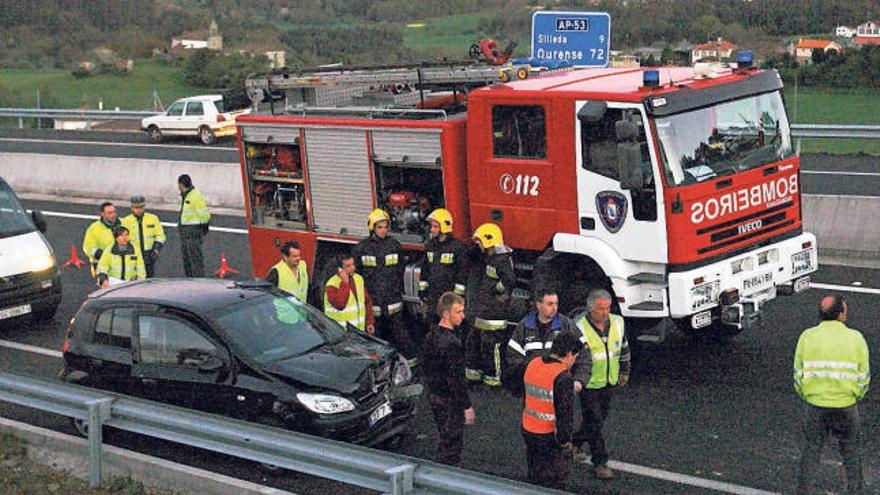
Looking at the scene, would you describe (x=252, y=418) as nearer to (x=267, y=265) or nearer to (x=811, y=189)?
(x=267, y=265)

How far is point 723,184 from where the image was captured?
40.2 ft

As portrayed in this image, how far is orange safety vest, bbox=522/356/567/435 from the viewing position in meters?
8.80

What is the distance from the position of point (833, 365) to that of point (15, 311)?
9938 millimetres

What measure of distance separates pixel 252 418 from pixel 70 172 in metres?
17.7

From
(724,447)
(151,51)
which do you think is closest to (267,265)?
(724,447)

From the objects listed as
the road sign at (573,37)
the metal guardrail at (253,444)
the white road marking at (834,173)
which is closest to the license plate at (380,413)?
the metal guardrail at (253,444)

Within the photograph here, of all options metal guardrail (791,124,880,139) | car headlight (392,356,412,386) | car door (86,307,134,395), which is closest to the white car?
metal guardrail (791,124,880,139)

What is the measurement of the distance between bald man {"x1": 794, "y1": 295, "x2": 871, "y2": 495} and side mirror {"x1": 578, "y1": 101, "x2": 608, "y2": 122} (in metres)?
3.49

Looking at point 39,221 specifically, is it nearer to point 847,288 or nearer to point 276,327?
point 276,327

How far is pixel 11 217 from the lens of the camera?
16359 millimetres

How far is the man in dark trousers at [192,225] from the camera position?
16953 millimetres

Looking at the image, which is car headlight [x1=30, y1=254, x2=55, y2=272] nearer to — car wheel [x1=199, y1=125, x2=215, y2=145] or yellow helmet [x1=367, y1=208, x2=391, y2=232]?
yellow helmet [x1=367, y1=208, x2=391, y2=232]

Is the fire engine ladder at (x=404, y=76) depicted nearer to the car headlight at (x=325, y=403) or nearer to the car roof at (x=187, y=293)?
the car roof at (x=187, y=293)

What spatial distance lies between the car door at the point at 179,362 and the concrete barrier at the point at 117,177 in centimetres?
1223
